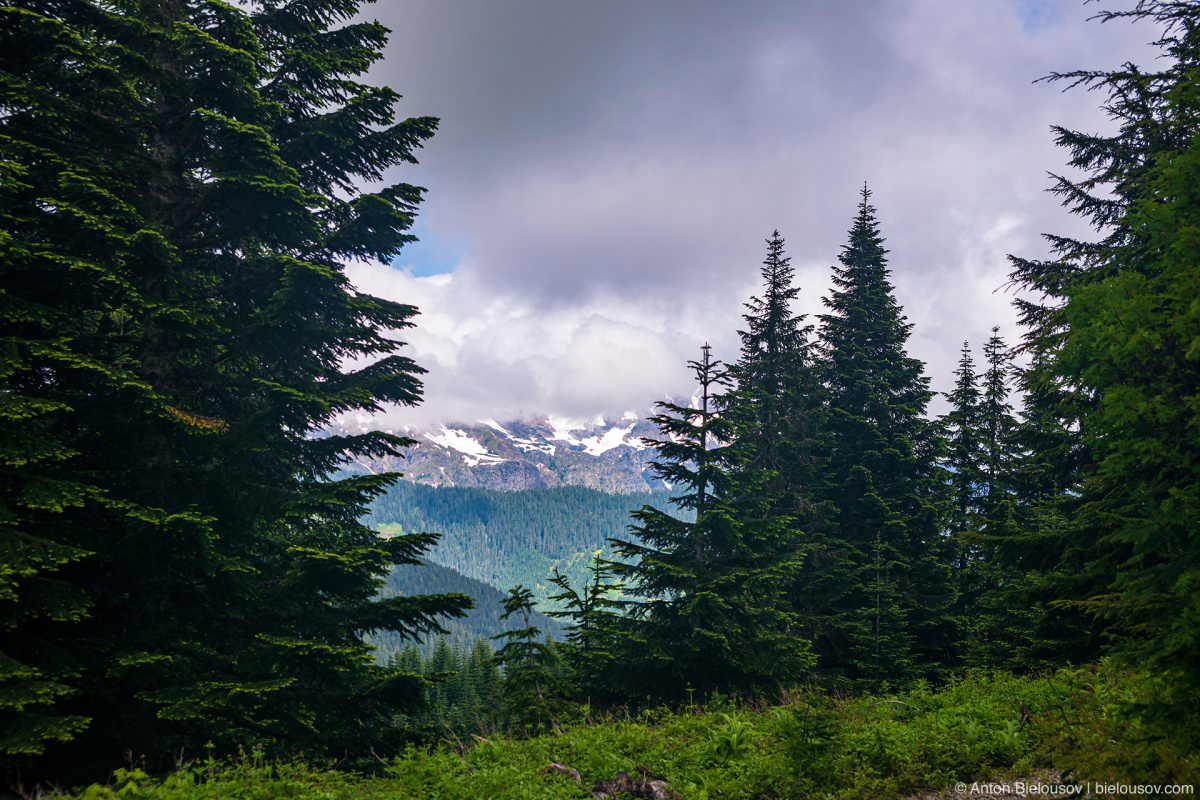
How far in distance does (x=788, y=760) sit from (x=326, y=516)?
863 cm

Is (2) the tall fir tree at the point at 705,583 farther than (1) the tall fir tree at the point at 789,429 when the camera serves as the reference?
No

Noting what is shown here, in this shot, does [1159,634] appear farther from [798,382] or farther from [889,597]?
[798,382]

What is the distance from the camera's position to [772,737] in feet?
24.6

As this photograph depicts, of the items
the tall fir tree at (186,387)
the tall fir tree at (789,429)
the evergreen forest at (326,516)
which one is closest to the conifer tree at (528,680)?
the evergreen forest at (326,516)

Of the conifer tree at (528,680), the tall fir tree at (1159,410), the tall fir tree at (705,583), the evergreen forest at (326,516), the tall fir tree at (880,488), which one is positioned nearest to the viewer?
the tall fir tree at (1159,410)

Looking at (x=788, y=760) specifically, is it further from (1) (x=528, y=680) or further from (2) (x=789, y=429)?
(2) (x=789, y=429)

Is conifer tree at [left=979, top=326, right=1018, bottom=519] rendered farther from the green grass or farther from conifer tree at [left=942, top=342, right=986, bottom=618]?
the green grass

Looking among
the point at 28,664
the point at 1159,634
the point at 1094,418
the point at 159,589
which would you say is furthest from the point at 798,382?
the point at 28,664

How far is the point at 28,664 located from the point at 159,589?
176 cm

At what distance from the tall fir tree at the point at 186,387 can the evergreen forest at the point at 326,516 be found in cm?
6

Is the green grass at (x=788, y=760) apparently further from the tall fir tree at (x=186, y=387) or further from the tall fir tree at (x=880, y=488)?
the tall fir tree at (x=880, y=488)

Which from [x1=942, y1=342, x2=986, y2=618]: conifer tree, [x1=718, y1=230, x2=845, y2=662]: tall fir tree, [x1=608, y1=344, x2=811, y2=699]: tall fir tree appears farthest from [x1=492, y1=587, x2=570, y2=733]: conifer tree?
[x1=942, y1=342, x2=986, y2=618]: conifer tree

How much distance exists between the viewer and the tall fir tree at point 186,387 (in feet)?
23.4

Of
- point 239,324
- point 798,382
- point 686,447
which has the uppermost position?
point 798,382
